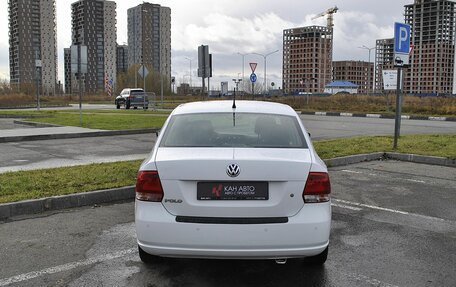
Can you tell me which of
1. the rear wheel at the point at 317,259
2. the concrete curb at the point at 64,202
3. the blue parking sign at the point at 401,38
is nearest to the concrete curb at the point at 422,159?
the blue parking sign at the point at 401,38

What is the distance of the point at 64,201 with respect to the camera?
655 cm

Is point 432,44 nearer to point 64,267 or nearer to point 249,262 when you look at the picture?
point 249,262

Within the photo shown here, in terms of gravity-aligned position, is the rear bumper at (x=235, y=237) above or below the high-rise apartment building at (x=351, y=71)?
below

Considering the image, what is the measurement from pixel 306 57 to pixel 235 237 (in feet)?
412

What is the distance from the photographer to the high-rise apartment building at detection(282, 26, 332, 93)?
4838 inches

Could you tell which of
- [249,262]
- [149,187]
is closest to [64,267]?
[149,187]

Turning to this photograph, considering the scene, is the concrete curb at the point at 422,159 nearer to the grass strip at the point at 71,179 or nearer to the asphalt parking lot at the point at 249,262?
the grass strip at the point at 71,179

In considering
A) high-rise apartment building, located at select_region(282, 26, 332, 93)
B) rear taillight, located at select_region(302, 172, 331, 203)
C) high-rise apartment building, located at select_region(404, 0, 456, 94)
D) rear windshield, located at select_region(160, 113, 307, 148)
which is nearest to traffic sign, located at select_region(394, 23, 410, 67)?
rear windshield, located at select_region(160, 113, 307, 148)

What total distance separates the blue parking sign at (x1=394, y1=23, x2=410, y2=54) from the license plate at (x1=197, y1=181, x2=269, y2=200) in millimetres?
9930

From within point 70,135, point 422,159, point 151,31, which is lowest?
point 422,159

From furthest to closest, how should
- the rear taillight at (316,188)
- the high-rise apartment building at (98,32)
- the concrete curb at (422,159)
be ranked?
the high-rise apartment building at (98,32), the concrete curb at (422,159), the rear taillight at (316,188)

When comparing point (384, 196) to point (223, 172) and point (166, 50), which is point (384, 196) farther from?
point (166, 50)

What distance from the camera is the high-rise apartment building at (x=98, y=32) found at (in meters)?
95.7

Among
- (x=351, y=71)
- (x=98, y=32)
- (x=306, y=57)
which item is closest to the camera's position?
(x=98, y=32)
